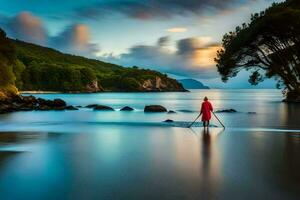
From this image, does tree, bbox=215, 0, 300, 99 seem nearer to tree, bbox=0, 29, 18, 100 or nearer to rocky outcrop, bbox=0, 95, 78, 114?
rocky outcrop, bbox=0, 95, 78, 114

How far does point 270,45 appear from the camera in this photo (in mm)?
A: 54031

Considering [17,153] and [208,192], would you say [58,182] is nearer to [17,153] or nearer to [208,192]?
[208,192]

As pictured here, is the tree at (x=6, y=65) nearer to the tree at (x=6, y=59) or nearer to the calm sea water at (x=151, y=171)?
the tree at (x=6, y=59)

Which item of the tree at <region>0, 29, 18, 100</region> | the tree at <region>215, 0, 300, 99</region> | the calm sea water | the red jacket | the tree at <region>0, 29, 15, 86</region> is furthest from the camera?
the tree at <region>0, 29, 15, 86</region>

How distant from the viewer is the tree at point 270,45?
48.8m

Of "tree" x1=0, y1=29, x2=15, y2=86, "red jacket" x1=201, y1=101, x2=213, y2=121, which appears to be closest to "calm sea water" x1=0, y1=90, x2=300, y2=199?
"red jacket" x1=201, y1=101, x2=213, y2=121

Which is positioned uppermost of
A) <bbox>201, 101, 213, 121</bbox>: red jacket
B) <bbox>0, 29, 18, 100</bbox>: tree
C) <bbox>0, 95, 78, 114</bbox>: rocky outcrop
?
<bbox>0, 29, 18, 100</bbox>: tree

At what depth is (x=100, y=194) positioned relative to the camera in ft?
30.1

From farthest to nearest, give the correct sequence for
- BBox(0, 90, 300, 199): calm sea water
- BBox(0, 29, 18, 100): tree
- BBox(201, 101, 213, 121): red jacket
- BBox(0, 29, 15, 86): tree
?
BBox(0, 29, 15, 86): tree, BBox(0, 29, 18, 100): tree, BBox(201, 101, 213, 121): red jacket, BBox(0, 90, 300, 199): calm sea water

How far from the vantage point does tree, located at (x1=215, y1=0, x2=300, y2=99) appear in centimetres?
4878

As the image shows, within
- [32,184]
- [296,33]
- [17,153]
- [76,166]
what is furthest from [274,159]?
[296,33]

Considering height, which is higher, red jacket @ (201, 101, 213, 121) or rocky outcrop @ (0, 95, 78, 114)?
red jacket @ (201, 101, 213, 121)

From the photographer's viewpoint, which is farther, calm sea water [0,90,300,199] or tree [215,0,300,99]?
tree [215,0,300,99]

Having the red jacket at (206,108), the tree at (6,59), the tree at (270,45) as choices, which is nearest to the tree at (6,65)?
the tree at (6,59)
